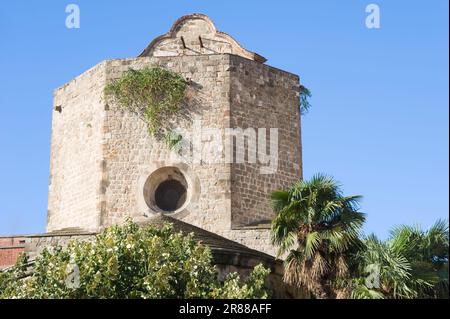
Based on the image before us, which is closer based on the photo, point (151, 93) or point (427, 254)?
point (427, 254)

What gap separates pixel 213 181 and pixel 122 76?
370 centimetres

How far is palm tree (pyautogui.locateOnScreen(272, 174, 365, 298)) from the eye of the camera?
1545 cm

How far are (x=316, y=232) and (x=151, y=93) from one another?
7352mm

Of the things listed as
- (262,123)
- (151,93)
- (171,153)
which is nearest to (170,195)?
(171,153)

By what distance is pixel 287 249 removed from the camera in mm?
15992

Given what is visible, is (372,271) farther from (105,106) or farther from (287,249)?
(105,106)

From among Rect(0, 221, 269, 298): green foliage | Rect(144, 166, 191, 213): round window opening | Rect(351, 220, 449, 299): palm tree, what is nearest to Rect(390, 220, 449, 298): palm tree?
Rect(351, 220, 449, 299): palm tree

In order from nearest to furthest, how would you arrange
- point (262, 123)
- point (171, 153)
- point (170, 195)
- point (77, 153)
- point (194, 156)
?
point (194, 156)
point (171, 153)
point (170, 195)
point (262, 123)
point (77, 153)

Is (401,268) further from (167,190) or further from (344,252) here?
(167,190)

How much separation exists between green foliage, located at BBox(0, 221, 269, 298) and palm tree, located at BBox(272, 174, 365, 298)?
1333 mm

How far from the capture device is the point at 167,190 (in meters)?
21.2
